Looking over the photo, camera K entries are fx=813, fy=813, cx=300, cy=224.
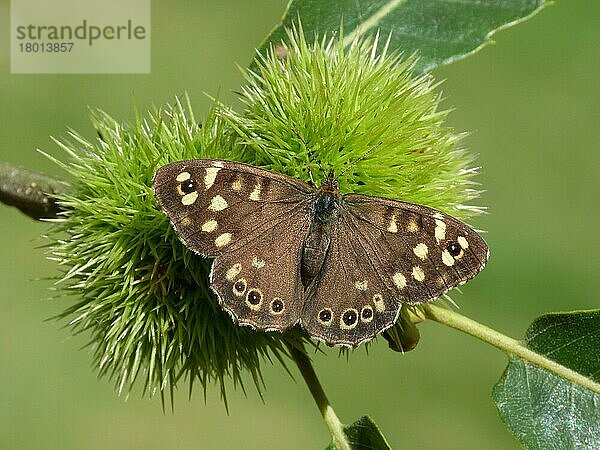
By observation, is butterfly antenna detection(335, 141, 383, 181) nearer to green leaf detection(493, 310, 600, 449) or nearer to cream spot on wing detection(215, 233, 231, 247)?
cream spot on wing detection(215, 233, 231, 247)

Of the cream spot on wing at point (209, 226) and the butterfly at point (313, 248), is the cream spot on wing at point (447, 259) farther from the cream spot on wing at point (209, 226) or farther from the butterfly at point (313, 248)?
the cream spot on wing at point (209, 226)

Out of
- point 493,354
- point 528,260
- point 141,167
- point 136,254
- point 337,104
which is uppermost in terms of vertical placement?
point 337,104

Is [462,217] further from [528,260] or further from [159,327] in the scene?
[528,260]

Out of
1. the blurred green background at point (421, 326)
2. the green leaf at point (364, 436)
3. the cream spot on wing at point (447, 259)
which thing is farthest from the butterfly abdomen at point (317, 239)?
the blurred green background at point (421, 326)

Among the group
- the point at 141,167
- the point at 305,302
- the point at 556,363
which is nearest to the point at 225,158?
the point at 141,167

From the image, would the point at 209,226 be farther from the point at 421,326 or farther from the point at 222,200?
the point at 421,326

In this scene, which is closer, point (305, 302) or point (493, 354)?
point (305, 302)

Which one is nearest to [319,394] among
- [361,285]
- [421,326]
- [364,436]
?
[364,436]
